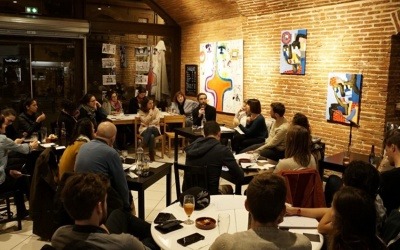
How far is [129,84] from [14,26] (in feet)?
10.4

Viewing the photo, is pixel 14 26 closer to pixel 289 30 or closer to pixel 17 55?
pixel 17 55

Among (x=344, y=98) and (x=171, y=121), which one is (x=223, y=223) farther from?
(x=171, y=121)

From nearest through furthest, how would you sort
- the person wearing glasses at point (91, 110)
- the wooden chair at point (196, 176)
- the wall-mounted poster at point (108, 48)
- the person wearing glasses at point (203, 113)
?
1. the wooden chair at point (196, 176)
2. the person wearing glasses at point (91, 110)
3. the person wearing glasses at point (203, 113)
4. the wall-mounted poster at point (108, 48)

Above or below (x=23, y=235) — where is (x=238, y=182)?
above

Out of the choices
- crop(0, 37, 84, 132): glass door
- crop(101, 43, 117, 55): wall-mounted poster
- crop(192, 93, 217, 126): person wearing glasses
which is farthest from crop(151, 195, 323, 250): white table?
crop(101, 43, 117, 55): wall-mounted poster

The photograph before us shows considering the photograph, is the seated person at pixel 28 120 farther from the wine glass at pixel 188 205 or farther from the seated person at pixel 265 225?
the seated person at pixel 265 225

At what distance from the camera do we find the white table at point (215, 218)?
252 centimetres

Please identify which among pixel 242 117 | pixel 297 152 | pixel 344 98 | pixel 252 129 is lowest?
pixel 252 129

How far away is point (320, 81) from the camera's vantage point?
692cm

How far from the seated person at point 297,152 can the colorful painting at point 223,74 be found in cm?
521

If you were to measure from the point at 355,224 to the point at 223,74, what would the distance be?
744 cm

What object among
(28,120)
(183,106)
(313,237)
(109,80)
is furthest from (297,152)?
(109,80)

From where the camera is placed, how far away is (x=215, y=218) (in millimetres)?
2891

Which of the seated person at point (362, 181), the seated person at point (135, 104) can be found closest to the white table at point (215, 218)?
the seated person at point (362, 181)
